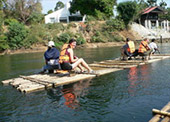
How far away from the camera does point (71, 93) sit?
8930 millimetres

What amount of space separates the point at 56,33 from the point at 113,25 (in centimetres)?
1600

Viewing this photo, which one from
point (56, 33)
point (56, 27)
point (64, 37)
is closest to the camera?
point (64, 37)

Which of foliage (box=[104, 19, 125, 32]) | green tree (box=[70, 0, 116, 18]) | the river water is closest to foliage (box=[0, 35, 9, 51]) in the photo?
green tree (box=[70, 0, 116, 18])

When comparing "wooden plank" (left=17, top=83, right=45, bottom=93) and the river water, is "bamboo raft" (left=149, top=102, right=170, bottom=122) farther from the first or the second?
"wooden plank" (left=17, top=83, right=45, bottom=93)

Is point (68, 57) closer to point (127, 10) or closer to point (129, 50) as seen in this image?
point (129, 50)

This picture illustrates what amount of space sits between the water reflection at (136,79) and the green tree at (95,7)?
49965mm

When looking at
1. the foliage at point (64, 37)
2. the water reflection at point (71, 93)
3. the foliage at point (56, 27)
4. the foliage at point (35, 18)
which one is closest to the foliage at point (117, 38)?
the foliage at point (64, 37)

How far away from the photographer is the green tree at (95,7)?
6131 centimetres

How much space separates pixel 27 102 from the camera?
26.4ft

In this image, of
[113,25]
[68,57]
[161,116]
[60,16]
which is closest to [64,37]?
[113,25]

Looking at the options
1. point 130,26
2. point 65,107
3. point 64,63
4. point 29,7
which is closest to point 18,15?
point 29,7

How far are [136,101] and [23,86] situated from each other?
511 cm

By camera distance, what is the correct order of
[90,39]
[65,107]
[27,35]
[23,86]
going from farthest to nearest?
[90,39] → [27,35] → [23,86] → [65,107]

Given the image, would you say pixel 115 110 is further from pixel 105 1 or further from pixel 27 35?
pixel 105 1
